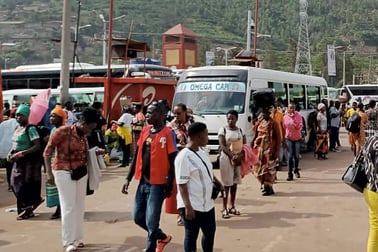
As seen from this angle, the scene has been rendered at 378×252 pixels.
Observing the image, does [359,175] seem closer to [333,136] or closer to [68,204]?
[68,204]

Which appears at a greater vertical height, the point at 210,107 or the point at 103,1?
the point at 103,1

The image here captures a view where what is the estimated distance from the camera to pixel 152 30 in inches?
5012

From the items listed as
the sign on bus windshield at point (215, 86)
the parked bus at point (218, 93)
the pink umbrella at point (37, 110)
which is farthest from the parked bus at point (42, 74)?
the pink umbrella at point (37, 110)

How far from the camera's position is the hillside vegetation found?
116938 mm

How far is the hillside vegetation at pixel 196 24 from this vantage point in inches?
4604

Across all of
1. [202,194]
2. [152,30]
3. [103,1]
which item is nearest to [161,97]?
[202,194]

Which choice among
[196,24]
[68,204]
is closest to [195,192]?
[68,204]

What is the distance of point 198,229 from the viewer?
18.8ft

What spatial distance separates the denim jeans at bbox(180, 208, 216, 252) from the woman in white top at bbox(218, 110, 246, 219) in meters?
3.26

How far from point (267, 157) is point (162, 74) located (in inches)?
569

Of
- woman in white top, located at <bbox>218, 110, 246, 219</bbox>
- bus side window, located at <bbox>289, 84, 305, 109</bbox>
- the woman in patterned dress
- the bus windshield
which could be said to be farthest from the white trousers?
bus side window, located at <bbox>289, 84, 305, 109</bbox>

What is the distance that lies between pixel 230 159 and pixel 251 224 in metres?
0.98

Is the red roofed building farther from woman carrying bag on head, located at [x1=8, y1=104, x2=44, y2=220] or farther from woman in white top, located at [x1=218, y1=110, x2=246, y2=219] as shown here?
woman carrying bag on head, located at [x1=8, y1=104, x2=44, y2=220]

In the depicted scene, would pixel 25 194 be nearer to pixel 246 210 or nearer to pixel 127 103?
pixel 246 210
